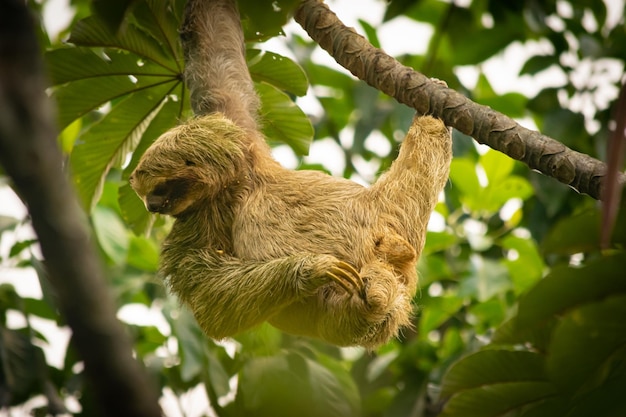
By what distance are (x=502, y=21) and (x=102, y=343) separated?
12.8ft

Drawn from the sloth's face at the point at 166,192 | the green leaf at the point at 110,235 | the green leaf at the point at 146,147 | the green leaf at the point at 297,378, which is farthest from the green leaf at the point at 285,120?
the green leaf at the point at 110,235

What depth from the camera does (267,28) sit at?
293 cm

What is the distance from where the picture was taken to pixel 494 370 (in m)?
3.37

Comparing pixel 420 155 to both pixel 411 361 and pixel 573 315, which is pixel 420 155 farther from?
pixel 411 361

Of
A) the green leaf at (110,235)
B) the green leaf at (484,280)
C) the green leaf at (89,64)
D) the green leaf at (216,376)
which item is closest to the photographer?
the green leaf at (89,64)

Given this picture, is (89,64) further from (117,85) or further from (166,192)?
(166,192)

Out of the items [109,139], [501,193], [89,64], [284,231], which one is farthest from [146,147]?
[501,193]

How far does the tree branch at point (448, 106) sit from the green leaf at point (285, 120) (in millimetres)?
→ 663

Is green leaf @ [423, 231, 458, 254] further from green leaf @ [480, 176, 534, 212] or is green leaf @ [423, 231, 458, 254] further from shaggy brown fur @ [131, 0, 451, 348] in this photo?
shaggy brown fur @ [131, 0, 451, 348]

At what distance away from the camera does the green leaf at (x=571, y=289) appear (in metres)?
2.59

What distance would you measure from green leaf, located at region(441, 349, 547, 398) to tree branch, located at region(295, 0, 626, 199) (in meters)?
0.81

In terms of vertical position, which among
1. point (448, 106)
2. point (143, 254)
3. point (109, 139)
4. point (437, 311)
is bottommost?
point (437, 311)

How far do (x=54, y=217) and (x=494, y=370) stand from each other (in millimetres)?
2559

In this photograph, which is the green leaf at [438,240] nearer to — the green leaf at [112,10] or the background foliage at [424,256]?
the background foliage at [424,256]
